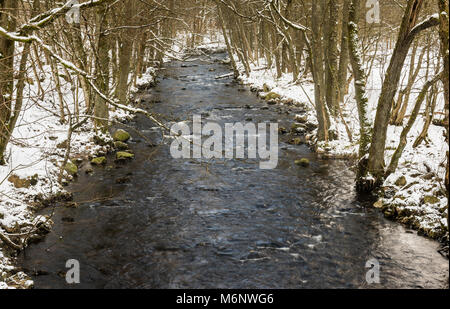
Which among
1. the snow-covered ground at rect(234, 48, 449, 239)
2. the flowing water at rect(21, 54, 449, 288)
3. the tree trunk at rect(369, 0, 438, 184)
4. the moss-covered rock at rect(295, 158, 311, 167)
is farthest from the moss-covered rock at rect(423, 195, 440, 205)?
the moss-covered rock at rect(295, 158, 311, 167)

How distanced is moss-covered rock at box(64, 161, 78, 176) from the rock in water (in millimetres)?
3463

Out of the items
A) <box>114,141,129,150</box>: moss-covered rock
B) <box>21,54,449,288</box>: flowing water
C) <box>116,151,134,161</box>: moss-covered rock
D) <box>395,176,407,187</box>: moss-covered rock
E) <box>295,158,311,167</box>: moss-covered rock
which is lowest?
<box>21,54,449,288</box>: flowing water

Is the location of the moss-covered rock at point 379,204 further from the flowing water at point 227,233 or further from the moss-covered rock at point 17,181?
the moss-covered rock at point 17,181

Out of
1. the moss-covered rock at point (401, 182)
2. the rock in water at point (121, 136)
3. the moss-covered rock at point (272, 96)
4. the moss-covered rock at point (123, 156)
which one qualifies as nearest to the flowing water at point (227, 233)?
the moss-covered rock at point (123, 156)

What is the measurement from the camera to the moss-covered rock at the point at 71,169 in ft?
40.5

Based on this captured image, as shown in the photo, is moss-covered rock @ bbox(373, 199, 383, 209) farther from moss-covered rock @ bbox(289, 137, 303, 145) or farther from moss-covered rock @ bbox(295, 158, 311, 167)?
moss-covered rock @ bbox(289, 137, 303, 145)

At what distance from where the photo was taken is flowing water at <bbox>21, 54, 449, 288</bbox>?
772 cm

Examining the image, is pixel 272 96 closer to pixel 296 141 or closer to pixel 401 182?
pixel 296 141

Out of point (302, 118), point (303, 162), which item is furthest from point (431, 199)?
point (302, 118)

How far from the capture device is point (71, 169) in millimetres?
12438

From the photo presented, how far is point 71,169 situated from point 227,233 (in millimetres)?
5622

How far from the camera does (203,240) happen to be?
29.8ft
